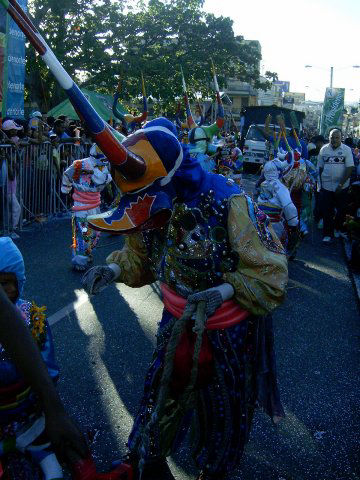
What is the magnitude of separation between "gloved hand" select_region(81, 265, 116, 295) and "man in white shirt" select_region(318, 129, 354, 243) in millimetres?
8267

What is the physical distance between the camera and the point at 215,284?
265cm

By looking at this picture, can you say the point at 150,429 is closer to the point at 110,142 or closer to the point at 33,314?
the point at 33,314

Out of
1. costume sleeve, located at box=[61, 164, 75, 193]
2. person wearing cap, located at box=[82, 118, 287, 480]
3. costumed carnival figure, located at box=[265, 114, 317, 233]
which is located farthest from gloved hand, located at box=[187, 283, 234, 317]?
costumed carnival figure, located at box=[265, 114, 317, 233]

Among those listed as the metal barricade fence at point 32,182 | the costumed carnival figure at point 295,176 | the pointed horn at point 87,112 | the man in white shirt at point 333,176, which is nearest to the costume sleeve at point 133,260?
the pointed horn at point 87,112

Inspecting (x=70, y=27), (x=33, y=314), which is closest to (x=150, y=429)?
(x=33, y=314)

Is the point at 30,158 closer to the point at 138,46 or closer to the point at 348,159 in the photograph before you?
the point at 348,159

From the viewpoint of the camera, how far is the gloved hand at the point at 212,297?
7.91 feet

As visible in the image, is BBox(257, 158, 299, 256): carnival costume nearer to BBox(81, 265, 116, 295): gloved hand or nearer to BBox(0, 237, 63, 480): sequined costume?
BBox(81, 265, 116, 295): gloved hand

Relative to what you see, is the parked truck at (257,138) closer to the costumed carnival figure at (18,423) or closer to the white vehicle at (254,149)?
the white vehicle at (254,149)

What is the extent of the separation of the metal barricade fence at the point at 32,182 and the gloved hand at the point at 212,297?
23.5 feet

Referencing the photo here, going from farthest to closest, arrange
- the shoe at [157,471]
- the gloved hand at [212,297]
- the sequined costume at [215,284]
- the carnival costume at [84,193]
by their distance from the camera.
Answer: the carnival costume at [84,193] → the shoe at [157,471] → the sequined costume at [215,284] → the gloved hand at [212,297]

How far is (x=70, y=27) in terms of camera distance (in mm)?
22516

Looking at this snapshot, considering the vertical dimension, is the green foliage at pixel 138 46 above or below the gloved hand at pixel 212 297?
above

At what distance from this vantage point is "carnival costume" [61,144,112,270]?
7.30 meters
